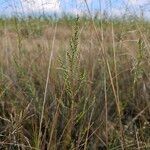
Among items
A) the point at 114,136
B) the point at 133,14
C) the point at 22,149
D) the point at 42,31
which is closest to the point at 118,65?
the point at 133,14

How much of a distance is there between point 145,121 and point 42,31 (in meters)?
5.09

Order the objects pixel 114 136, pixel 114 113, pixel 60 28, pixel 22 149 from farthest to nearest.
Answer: pixel 60 28, pixel 114 113, pixel 114 136, pixel 22 149

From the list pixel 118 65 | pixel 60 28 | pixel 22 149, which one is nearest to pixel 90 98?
pixel 22 149

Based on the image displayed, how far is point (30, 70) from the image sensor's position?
2906 mm

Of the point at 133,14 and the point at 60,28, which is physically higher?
the point at 133,14

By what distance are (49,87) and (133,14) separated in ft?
2.24

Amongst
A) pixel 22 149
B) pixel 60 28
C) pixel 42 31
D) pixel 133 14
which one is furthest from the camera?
pixel 60 28

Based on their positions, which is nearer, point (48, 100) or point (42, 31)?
point (48, 100)

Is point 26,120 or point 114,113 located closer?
point 26,120

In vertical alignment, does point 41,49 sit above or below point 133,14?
below

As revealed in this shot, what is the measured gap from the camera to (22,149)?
6.54 feet

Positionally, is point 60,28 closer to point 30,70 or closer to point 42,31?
point 42,31

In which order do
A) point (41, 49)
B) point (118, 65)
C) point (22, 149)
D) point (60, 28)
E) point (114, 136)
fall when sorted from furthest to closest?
point (60, 28)
point (41, 49)
point (118, 65)
point (114, 136)
point (22, 149)

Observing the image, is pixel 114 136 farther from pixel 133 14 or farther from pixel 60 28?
pixel 60 28
